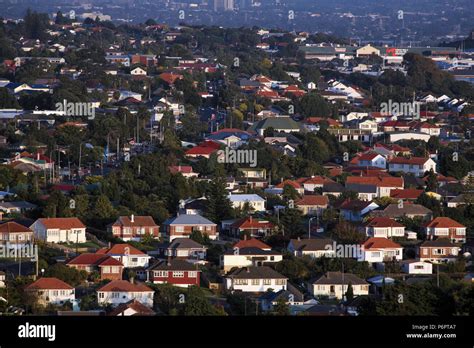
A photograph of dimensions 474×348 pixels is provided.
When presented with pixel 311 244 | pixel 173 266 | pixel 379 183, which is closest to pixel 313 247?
pixel 311 244

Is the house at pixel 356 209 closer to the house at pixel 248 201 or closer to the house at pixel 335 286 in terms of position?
the house at pixel 248 201

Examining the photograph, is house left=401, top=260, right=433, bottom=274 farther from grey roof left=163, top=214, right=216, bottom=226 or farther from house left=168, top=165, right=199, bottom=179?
house left=168, top=165, right=199, bottom=179

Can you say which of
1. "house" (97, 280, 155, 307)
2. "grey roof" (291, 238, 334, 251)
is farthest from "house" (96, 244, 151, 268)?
"house" (97, 280, 155, 307)

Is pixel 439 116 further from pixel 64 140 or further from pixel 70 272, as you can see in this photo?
pixel 70 272

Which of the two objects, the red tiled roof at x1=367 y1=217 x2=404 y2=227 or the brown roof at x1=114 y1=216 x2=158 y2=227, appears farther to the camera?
the red tiled roof at x1=367 y1=217 x2=404 y2=227

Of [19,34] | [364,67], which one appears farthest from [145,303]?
[19,34]

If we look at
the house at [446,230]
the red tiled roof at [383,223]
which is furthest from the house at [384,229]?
the house at [446,230]

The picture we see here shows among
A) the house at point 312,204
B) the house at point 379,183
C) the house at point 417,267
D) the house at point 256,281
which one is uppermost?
the house at point 256,281
